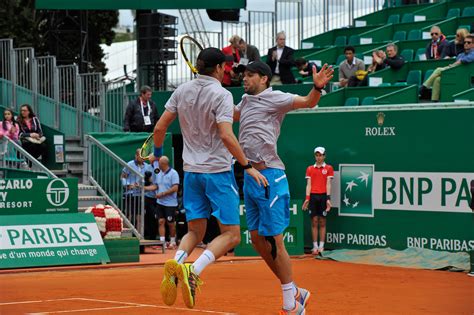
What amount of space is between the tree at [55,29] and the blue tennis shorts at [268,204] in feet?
60.5

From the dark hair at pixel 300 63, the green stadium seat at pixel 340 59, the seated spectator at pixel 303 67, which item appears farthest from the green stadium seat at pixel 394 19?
the dark hair at pixel 300 63

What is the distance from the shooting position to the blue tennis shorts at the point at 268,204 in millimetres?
10484

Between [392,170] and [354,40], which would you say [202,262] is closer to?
[392,170]

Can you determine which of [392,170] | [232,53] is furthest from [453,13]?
[392,170]

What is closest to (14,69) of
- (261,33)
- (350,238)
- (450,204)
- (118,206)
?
(118,206)

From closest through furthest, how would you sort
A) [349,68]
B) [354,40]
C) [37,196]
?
[37,196]
[349,68]
[354,40]

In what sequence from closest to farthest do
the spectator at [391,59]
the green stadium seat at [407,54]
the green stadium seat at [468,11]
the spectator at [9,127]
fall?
1. the spectator at [9,127]
2. the spectator at [391,59]
3. the green stadium seat at [407,54]
4. the green stadium seat at [468,11]

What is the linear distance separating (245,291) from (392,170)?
6.09 meters

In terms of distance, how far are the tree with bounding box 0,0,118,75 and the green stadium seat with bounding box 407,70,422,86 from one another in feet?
29.4

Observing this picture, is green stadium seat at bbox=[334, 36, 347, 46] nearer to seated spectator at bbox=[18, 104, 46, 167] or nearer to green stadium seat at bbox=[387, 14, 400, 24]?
green stadium seat at bbox=[387, 14, 400, 24]

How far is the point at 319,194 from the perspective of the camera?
2030 cm

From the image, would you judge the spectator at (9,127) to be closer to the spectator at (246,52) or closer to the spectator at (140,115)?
the spectator at (140,115)

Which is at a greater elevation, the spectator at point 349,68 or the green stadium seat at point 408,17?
the green stadium seat at point 408,17

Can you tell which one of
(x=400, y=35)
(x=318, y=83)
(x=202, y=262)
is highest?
(x=400, y=35)
